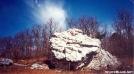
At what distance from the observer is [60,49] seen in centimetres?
1648

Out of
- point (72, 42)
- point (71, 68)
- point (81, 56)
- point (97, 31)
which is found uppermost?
point (97, 31)

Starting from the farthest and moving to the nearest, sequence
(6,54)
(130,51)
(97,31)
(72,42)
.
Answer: (97,31) < (6,54) < (130,51) < (72,42)

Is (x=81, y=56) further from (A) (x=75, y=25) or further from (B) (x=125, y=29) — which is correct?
(B) (x=125, y=29)

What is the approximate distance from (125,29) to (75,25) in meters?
9.77

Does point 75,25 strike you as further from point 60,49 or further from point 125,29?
point 60,49

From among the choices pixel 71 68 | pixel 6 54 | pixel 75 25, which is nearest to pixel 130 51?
pixel 75 25

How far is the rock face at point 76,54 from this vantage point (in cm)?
1566

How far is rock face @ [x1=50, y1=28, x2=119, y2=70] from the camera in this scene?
15664 mm

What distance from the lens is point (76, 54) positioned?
15805 mm

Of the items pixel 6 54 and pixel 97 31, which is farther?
pixel 97 31

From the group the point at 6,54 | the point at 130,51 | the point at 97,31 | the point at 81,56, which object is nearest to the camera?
the point at 81,56

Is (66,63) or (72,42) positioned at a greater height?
(72,42)

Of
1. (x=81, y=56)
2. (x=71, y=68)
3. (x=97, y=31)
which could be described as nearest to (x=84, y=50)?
(x=81, y=56)

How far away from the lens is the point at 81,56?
15633 millimetres
